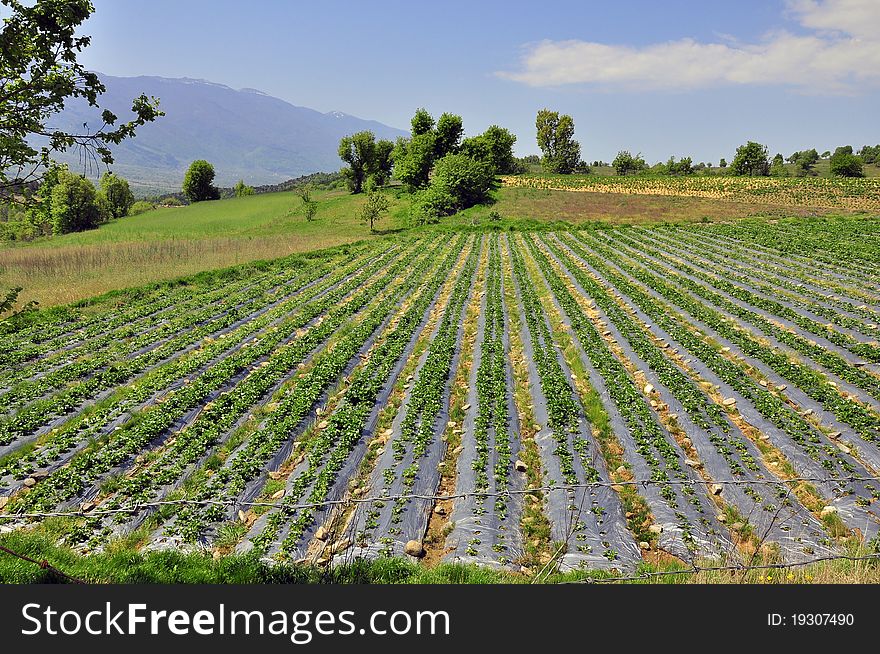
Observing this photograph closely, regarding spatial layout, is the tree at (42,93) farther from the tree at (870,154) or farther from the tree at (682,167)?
the tree at (870,154)

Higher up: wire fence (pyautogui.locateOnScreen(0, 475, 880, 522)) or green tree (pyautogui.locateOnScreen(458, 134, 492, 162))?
green tree (pyautogui.locateOnScreen(458, 134, 492, 162))

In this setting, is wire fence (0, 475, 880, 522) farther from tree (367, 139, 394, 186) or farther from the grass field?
tree (367, 139, 394, 186)

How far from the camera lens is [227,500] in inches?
287

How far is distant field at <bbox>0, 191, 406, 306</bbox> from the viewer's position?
25.8 m

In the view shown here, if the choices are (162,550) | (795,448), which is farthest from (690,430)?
(162,550)

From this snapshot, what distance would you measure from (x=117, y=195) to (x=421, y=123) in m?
60.6

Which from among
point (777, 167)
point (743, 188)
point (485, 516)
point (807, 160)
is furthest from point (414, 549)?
point (807, 160)

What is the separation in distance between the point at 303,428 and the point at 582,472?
548 centimetres

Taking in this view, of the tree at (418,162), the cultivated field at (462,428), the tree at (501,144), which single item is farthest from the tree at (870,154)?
the cultivated field at (462,428)

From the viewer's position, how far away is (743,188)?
70.7m

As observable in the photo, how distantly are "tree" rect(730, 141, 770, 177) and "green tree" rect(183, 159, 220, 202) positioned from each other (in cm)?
10462

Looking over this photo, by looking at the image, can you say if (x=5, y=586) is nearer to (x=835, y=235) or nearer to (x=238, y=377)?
A: (x=238, y=377)

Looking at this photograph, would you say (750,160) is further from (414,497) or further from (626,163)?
(414,497)

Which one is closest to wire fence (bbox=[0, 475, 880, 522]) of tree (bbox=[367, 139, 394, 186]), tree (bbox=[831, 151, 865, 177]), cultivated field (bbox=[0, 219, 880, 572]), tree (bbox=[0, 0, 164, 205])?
cultivated field (bbox=[0, 219, 880, 572])
